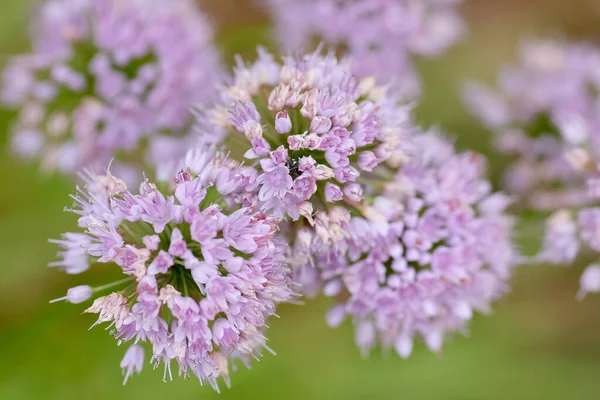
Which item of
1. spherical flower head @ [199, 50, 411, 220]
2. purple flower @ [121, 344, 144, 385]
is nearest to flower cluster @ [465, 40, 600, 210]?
spherical flower head @ [199, 50, 411, 220]

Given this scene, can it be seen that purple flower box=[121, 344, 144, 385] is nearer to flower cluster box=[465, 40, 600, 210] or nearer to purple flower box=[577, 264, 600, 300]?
purple flower box=[577, 264, 600, 300]

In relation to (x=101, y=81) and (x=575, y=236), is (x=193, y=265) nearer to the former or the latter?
(x=101, y=81)

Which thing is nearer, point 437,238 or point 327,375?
point 437,238

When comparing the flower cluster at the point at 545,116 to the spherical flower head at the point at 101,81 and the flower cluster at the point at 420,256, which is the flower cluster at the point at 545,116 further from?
the spherical flower head at the point at 101,81

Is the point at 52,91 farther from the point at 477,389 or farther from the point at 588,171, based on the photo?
the point at 477,389

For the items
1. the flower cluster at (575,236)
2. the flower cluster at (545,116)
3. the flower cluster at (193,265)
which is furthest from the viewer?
the flower cluster at (545,116)

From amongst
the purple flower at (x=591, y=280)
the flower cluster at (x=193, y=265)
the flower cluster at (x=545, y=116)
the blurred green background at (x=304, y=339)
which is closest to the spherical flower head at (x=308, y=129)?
the flower cluster at (x=193, y=265)

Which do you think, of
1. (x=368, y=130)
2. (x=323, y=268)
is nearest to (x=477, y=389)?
(x=323, y=268)
